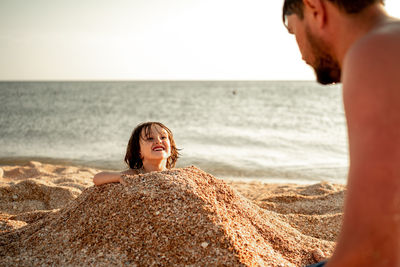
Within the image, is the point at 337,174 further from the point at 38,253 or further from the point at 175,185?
the point at 38,253

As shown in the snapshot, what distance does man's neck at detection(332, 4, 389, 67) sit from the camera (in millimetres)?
1219

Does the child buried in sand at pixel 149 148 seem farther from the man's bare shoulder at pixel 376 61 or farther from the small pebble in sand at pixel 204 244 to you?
the man's bare shoulder at pixel 376 61

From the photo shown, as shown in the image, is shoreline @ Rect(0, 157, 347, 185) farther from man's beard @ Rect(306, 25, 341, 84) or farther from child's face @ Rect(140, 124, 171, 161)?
man's beard @ Rect(306, 25, 341, 84)

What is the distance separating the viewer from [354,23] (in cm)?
124

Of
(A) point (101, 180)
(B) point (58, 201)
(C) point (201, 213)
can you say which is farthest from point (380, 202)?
(B) point (58, 201)

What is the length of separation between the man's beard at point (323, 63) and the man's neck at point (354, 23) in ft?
0.24

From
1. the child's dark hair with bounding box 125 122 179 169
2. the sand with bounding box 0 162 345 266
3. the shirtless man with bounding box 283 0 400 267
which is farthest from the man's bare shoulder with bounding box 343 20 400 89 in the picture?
the child's dark hair with bounding box 125 122 179 169

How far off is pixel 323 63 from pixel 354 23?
0.63ft

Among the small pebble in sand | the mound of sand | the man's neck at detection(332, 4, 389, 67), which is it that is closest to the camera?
the man's neck at detection(332, 4, 389, 67)

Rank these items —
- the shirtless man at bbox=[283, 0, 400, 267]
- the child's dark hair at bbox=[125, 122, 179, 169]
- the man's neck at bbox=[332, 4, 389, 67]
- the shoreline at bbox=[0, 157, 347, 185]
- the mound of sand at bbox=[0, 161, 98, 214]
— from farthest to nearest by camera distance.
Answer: the shoreline at bbox=[0, 157, 347, 185]
the mound of sand at bbox=[0, 161, 98, 214]
the child's dark hair at bbox=[125, 122, 179, 169]
the man's neck at bbox=[332, 4, 389, 67]
the shirtless man at bbox=[283, 0, 400, 267]

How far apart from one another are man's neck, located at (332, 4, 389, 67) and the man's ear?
0.13ft

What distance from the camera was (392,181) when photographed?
96 centimetres

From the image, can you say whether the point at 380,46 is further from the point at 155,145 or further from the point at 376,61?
the point at 155,145

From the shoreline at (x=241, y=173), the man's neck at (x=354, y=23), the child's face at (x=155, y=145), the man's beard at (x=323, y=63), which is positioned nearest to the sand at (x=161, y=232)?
the child's face at (x=155, y=145)
